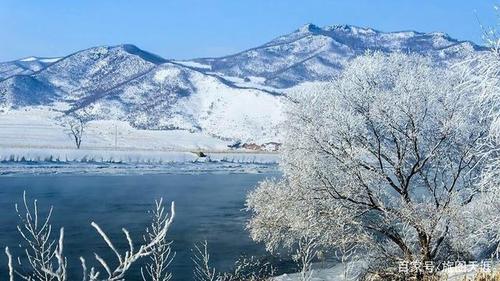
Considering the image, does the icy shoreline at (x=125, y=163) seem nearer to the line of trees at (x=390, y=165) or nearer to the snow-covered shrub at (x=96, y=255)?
the line of trees at (x=390, y=165)

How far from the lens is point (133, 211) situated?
3459 centimetres

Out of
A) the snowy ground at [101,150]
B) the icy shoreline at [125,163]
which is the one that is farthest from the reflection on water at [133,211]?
the snowy ground at [101,150]

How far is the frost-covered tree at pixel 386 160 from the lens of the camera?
19188 millimetres

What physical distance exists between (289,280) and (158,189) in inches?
1145

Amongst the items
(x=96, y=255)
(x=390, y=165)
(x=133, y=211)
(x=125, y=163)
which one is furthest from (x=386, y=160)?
(x=125, y=163)

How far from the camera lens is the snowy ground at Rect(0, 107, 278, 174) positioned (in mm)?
70750

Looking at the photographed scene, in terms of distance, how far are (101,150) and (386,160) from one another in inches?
2834

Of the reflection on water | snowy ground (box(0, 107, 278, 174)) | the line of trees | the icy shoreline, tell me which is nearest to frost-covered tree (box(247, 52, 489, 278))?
the line of trees

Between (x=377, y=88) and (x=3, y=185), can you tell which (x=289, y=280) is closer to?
(x=377, y=88)

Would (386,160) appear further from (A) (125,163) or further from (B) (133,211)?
(A) (125,163)

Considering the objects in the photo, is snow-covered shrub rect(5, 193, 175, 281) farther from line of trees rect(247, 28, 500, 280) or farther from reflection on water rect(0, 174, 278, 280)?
reflection on water rect(0, 174, 278, 280)

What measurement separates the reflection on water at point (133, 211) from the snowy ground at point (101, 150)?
45.1 ft

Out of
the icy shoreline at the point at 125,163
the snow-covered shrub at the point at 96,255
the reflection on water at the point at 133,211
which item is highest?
the snow-covered shrub at the point at 96,255

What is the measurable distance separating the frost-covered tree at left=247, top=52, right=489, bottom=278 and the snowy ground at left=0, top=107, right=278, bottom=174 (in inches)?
1818
